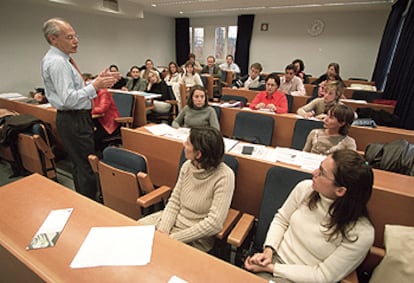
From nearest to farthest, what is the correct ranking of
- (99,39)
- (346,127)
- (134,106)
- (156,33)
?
(346,127)
(134,106)
(99,39)
(156,33)

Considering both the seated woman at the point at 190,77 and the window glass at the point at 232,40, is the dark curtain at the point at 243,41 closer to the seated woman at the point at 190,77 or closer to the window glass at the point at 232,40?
the window glass at the point at 232,40

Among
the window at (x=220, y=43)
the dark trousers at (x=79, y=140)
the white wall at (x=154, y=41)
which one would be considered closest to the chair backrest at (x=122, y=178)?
the dark trousers at (x=79, y=140)

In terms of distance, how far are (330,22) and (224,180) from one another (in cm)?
804

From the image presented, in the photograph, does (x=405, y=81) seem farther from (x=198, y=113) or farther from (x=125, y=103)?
(x=125, y=103)

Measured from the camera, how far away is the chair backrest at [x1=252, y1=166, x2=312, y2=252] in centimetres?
137

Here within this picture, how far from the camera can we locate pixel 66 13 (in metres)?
5.86

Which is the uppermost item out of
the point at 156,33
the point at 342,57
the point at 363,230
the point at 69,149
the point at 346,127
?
the point at 156,33

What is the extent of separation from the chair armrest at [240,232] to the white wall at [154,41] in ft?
19.7

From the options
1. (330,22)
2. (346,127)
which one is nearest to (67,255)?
(346,127)

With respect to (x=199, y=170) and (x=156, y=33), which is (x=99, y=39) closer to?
(x=156, y=33)

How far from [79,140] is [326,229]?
6.23ft

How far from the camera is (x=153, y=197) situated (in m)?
1.53

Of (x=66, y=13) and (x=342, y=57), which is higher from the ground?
(x=66, y=13)

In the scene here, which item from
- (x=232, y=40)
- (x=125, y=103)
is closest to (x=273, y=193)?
(x=125, y=103)
